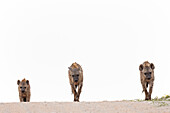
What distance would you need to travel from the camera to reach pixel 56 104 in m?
20.0

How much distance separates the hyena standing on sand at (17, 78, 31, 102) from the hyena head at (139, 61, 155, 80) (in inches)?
308

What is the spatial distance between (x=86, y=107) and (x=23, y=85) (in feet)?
32.8

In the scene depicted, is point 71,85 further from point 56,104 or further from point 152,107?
point 152,107

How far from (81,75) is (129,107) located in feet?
20.9

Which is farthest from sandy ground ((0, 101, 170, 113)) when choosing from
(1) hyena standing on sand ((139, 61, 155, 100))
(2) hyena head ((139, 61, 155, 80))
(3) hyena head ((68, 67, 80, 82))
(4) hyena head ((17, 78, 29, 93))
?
(4) hyena head ((17, 78, 29, 93))

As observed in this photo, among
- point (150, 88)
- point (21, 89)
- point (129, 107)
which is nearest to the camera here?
point (129, 107)

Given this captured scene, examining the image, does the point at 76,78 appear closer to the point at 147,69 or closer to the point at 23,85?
the point at 147,69

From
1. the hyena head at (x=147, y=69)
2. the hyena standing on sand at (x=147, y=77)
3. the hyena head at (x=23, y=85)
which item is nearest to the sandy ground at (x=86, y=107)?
the hyena standing on sand at (x=147, y=77)

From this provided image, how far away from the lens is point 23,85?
92.9ft

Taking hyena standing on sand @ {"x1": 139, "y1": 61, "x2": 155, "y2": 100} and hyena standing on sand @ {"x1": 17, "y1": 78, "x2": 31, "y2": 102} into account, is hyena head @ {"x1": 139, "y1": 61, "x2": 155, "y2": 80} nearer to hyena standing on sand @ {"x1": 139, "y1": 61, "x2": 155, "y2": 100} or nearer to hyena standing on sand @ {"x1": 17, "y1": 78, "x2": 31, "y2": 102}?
hyena standing on sand @ {"x1": 139, "y1": 61, "x2": 155, "y2": 100}

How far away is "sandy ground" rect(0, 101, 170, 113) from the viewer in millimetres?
18156

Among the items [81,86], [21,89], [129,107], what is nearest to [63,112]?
[129,107]

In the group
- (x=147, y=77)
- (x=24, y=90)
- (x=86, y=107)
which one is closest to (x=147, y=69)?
(x=147, y=77)

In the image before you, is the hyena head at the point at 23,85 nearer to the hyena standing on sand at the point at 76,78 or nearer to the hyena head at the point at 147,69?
the hyena standing on sand at the point at 76,78
